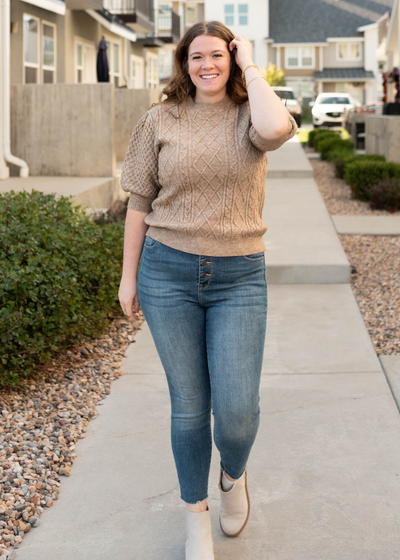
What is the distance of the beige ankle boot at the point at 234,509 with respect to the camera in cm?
275

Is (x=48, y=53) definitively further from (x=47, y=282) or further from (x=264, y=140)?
(x=264, y=140)

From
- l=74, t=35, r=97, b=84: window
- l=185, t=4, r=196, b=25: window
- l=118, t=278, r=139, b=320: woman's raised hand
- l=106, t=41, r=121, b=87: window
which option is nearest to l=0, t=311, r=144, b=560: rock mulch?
l=118, t=278, r=139, b=320: woman's raised hand

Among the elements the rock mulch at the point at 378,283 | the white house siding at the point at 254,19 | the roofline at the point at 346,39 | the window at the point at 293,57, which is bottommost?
the rock mulch at the point at 378,283

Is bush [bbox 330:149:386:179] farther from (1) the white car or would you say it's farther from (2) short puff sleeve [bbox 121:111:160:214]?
(1) the white car

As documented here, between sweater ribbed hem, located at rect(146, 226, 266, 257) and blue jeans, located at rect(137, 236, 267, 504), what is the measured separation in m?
0.02

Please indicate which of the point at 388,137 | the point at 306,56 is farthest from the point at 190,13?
the point at 388,137

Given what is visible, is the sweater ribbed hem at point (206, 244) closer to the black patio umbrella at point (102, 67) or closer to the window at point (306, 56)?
the black patio umbrella at point (102, 67)

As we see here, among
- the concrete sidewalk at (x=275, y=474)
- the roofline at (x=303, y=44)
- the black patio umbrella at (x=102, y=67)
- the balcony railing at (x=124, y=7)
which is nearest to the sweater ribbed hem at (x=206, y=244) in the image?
the concrete sidewalk at (x=275, y=474)

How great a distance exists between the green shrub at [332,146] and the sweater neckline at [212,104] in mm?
15304

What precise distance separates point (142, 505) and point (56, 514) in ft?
1.15

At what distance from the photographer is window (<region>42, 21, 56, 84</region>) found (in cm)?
1434

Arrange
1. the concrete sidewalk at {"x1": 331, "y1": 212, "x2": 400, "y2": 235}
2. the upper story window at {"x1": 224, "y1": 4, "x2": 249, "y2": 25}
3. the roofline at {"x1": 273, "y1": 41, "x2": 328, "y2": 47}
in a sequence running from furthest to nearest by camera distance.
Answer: the roofline at {"x1": 273, "y1": 41, "x2": 328, "y2": 47} < the upper story window at {"x1": 224, "y1": 4, "x2": 249, "y2": 25} < the concrete sidewalk at {"x1": 331, "y1": 212, "x2": 400, "y2": 235}

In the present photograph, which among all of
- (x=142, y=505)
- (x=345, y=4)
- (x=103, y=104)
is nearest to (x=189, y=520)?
(x=142, y=505)

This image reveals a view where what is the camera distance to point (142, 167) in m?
2.58
